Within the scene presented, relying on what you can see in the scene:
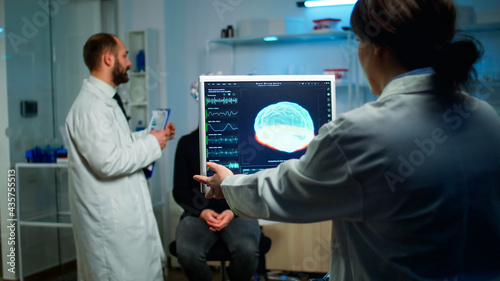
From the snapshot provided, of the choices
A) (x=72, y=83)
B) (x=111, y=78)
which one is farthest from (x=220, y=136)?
(x=72, y=83)

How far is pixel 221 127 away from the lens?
1.45 m

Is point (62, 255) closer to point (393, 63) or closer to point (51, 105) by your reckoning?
point (51, 105)

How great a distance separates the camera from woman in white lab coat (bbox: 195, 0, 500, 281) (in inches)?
34.9

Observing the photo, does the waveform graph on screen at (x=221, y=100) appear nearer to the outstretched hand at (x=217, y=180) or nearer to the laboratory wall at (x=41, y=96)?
the outstretched hand at (x=217, y=180)

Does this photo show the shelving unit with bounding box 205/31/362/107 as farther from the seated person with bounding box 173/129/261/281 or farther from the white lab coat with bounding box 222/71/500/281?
the white lab coat with bounding box 222/71/500/281

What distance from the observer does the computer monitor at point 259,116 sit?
4.74 feet

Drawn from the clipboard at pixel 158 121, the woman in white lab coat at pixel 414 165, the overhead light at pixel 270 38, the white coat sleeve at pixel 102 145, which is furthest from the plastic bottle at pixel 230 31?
the woman in white lab coat at pixel 414 165

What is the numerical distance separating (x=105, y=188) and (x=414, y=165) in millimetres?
1642

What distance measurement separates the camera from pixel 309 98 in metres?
1.49

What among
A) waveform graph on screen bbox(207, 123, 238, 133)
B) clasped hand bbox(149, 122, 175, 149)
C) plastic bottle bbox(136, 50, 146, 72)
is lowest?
clasped hand bbox(149, 122, 175, 149)

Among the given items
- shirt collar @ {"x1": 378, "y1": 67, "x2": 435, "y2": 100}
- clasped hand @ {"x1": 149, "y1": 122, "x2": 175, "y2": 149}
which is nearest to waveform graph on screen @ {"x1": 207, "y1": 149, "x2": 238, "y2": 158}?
shirt collar @ {"x1": 378, "y1": 67, "x2": 435, "y2": 100}

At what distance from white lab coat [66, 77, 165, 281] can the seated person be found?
0.85 feet

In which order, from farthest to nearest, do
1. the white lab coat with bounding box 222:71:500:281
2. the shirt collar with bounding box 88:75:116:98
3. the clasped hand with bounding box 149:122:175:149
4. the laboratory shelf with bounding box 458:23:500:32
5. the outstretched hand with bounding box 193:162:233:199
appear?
1. the laboratory shelf with bounding box 458:23:500:32
2. the clasped hand with bounding box 149:122:175:149
3. the shirt collar with bounding box 88:75:116:98
4. the outstretched hand with bounding box 193:162:233:199
5. the white lab coat with bounding box 222:71:500:281

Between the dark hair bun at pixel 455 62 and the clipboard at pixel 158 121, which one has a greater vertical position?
the dark hair bun at pixel 455 62
